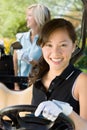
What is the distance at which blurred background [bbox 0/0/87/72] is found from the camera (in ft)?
11.3

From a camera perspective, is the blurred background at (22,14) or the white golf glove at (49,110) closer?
the white golf glove at (49,110)

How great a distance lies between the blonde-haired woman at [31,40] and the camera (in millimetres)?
3232

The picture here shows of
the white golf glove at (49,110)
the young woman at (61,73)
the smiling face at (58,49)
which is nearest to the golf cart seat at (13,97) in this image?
the young woman at (61,73)

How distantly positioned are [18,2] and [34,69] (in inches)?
35.2

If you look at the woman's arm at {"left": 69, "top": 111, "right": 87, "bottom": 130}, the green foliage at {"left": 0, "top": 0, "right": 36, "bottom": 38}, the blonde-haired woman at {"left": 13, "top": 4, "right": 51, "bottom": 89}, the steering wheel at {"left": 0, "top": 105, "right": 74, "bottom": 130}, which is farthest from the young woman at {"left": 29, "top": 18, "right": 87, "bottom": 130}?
the green foliage at {"left": 0, "top": 0, "right": 36, "bottom": 38}

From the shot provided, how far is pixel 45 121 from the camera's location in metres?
2.27

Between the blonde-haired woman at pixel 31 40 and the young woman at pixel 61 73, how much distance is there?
46 centimetres

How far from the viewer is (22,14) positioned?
155 inches

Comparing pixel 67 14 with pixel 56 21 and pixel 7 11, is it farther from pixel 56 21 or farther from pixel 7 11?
pixel 56 21

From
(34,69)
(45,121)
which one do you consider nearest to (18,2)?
(34,69)

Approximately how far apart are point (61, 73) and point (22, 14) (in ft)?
4.66

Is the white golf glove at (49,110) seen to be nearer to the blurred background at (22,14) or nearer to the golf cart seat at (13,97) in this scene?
the golf cart seat at (13,97)


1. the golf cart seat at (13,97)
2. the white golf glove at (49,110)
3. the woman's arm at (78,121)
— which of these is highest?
the white golf glove at (49,110)

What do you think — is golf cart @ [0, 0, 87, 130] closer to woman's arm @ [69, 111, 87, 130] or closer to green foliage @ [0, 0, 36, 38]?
woman's arm @ [69, 111, 87, 130]
